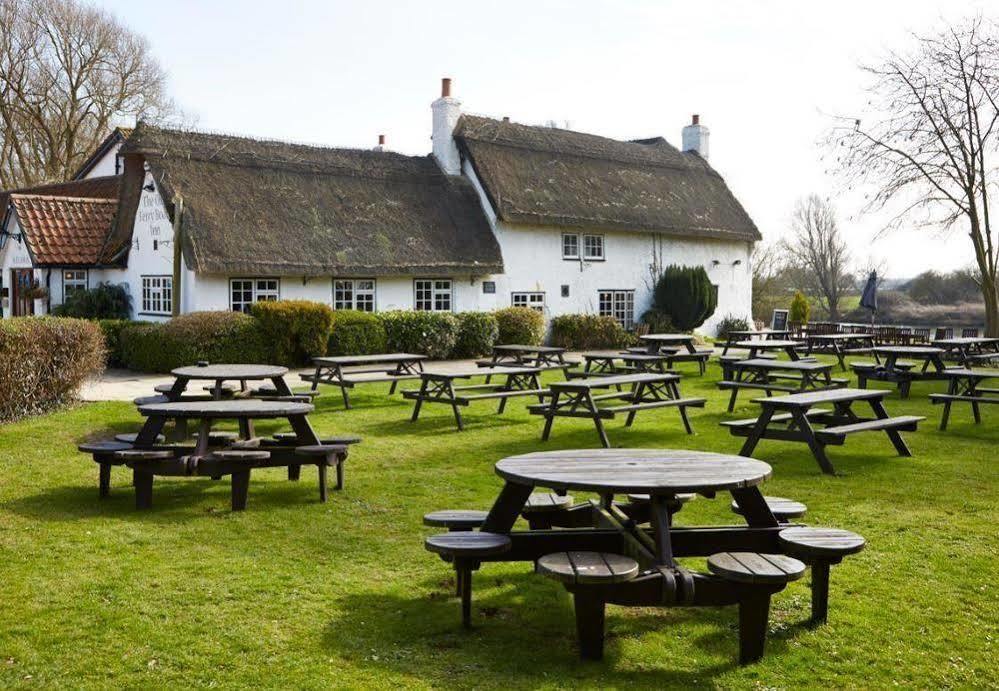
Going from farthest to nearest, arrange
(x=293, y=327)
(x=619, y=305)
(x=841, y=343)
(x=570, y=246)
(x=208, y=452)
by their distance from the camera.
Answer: (x=619, y=305) → (x=570, y=246) → (x=841, y=343) → (x=293, y=327) → (x=208, y=452)

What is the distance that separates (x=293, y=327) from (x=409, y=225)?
6337mm

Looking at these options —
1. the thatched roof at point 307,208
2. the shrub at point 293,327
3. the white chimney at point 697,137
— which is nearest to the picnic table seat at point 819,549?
the shrub at point 293,327

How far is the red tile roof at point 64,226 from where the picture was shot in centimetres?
2297

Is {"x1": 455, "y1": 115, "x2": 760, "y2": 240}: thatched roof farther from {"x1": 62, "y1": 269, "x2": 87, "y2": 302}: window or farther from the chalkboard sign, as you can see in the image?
{"x1": 62, "y1": 269, "x2": 87, "y2": 302}: window

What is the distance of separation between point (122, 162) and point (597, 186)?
13787 mm

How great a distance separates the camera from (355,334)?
2120 centimetres

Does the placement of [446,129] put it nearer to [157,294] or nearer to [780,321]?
[157,294]

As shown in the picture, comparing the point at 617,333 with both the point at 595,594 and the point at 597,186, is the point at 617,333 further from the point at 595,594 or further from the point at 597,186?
the point at 595,594

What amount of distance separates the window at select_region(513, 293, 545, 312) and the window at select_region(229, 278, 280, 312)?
7.15 m

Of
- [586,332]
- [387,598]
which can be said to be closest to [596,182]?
[586,332]

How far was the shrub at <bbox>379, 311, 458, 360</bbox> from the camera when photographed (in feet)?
72.5

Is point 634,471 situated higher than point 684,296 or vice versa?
point 684,296

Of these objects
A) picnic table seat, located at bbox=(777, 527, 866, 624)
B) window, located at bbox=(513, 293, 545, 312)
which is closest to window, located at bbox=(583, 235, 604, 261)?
window, located at bbox=(513, 293, 545, 312)

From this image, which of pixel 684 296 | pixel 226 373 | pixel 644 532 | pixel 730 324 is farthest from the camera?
pixel 730 324
